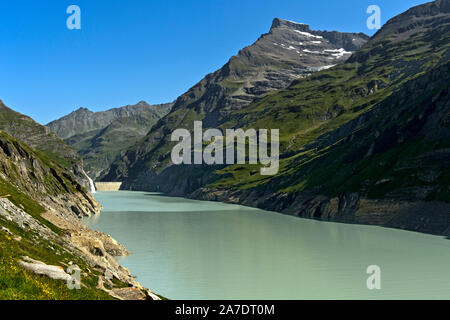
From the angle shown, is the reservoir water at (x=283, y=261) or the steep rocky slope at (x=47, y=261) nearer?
the steep rocky slope at (x=47, y=261)

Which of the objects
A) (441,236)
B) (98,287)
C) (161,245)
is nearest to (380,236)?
(441,236)

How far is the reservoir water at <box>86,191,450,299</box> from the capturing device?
140 ft

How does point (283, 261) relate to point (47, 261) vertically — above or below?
above

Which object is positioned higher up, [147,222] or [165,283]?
[147,222]

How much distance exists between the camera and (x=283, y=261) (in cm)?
5969

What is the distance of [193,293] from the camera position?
4125 cm

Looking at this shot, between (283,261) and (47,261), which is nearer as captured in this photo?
(47,261)

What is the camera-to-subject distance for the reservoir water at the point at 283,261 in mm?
42750

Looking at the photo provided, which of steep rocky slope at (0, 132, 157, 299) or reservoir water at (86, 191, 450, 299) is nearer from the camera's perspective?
steep rocky slope at (0, 132, 157, 299)

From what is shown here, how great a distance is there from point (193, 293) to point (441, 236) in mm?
67384
